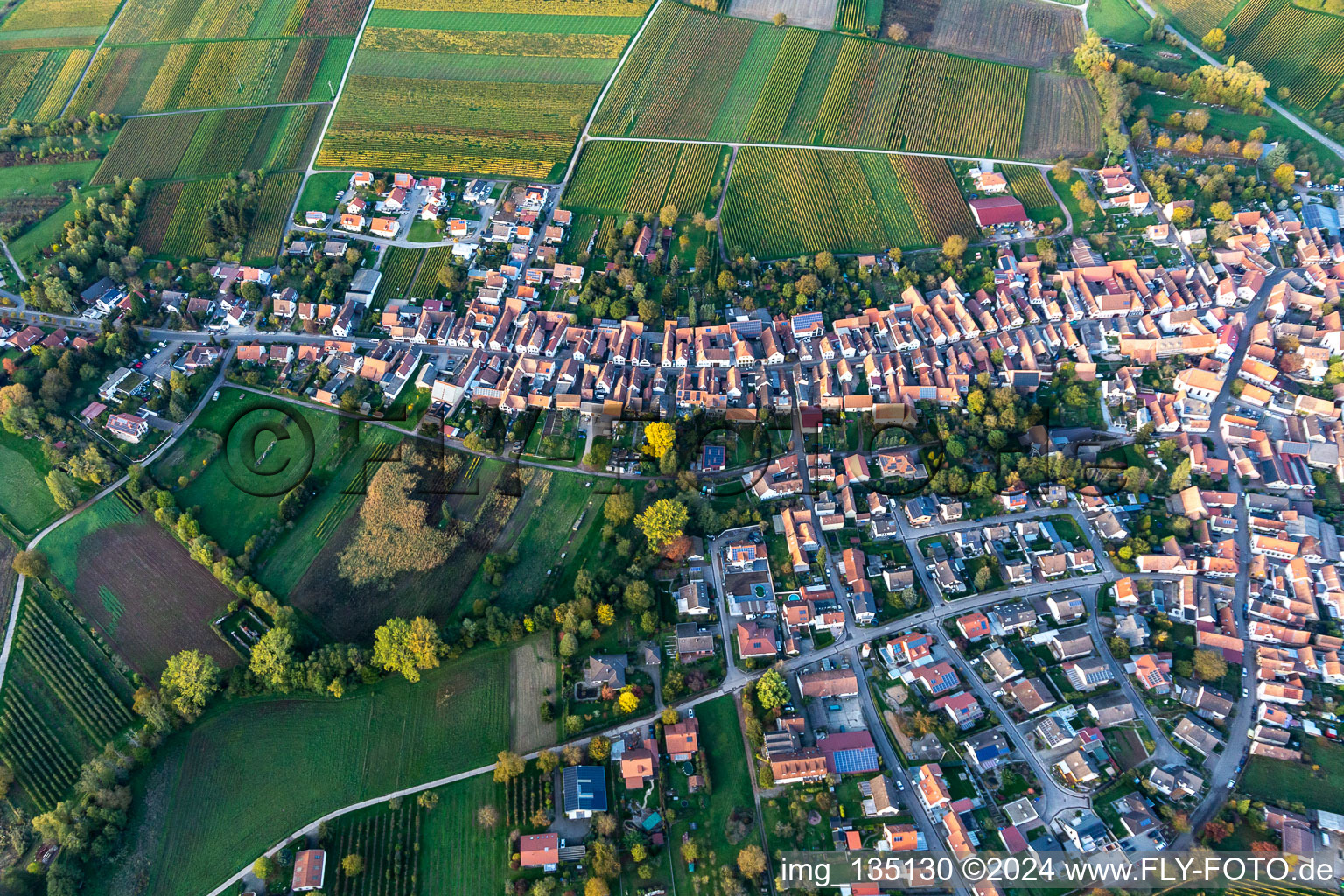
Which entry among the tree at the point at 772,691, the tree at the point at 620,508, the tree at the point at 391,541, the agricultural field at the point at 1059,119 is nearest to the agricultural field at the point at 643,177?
the tree at the point at 620,508

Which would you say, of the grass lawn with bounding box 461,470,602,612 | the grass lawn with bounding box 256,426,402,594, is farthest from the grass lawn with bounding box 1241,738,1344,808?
the grass lawn with bounding box 256,426,402,594

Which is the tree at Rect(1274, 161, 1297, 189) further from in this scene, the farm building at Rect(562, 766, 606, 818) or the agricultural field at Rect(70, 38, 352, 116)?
the agricultural field at Rect(70, 38, 352, 116)

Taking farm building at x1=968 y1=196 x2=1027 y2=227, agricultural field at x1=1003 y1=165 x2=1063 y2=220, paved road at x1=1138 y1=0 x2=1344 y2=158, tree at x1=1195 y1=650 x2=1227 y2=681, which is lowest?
tree at x1=1195 y1=650 x2=1227 y2=681

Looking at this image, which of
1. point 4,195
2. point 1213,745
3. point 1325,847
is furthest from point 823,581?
point 4,195

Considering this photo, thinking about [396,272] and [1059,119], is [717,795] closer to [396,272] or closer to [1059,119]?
[396,272]

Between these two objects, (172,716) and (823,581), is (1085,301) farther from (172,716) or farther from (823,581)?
(172,716)

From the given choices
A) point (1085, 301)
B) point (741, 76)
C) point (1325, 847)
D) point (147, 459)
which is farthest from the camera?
point (741, 76)
